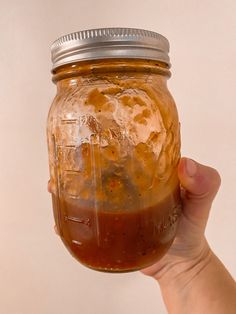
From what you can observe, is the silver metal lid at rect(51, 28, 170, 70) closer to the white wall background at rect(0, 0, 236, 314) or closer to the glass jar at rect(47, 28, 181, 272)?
the glass jar at rect(47, 28, 181, 272)

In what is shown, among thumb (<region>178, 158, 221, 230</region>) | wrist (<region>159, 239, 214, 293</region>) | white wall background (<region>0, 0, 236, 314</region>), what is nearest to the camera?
thumb (<region>178, 158, 221, 230</region>)

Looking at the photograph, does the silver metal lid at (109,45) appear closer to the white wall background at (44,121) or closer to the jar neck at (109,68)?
the jar neck at (109,68)

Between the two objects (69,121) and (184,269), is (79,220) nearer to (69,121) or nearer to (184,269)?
(69,121)

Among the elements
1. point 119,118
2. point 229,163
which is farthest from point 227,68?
point 119,118

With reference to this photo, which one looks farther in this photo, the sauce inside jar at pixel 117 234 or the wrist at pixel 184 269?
the wrist at pixel 184 269

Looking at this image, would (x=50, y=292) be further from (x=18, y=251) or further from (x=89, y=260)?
(x=89, y=260)

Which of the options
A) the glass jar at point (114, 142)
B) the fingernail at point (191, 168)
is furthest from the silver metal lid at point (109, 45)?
the fingernail at point (191, 168)

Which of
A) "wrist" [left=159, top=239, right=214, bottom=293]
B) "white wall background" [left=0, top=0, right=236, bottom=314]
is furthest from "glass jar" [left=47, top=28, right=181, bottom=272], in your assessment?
"white wall background" [left=0, top=0, right=236, bottom=314]
